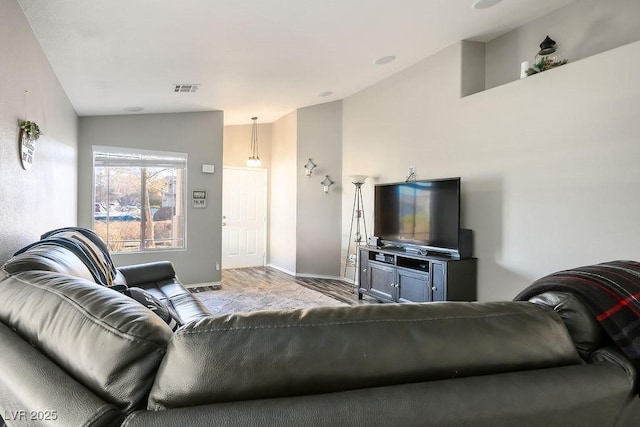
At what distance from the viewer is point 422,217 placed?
4.12 meters

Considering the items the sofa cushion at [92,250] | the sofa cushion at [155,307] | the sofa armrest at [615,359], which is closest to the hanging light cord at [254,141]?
the sofa cushion at [92,250]

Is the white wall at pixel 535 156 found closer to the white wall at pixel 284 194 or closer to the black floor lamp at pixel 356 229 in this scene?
the black floor lamp at pixel 356 229

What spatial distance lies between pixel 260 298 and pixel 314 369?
13.7 feet

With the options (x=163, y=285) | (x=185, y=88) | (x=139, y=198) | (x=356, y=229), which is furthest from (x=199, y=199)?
(x=356, y=229)

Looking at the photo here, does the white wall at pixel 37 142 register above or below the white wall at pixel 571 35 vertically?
below

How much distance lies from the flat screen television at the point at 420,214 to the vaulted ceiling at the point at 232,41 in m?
1.54

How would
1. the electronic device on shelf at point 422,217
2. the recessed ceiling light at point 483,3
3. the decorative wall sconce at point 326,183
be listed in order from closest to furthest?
the recessed ceiling light at point 483,3 → the electronic device on shelf at point 422,217 → the decorative wall sconce at point 326,183

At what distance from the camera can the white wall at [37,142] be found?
206 centimetres

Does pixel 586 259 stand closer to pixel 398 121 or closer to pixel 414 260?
pixel 414 260

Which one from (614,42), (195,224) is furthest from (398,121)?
(195,224)

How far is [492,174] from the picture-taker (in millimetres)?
3654

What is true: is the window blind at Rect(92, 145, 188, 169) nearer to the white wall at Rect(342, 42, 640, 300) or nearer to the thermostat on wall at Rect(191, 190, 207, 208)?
the thermostat on wall at Rect(191, 190, 207, 208)

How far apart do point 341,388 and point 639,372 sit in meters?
0.73

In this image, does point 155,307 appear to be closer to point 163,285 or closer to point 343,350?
point 343,350
